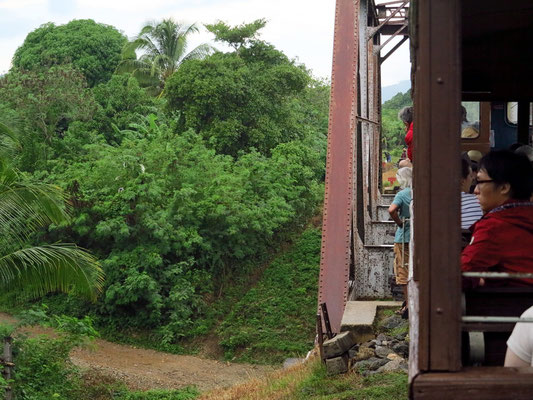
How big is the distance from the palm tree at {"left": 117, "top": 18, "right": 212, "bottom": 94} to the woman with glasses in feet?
99.3

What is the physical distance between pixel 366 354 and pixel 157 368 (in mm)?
9577

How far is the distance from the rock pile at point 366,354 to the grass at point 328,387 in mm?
120

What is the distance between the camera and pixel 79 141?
23906 millimetres

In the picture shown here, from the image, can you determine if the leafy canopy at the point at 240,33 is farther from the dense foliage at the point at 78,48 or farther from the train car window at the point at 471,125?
the train car window at the point at 471,125

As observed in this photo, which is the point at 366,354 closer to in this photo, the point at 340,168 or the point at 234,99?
the point at 340,168

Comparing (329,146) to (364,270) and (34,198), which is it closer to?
(364,270)

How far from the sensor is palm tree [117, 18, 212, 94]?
33219 millimetres

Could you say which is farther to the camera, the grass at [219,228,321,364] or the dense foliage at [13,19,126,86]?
the dense foliage at [13,19,126,86]

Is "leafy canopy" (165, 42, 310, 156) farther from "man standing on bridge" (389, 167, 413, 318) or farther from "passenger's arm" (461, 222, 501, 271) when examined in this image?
"passenger's arm" (461, 222, 501, 271)

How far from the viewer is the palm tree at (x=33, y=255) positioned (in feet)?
39.2

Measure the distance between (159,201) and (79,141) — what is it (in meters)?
4.44

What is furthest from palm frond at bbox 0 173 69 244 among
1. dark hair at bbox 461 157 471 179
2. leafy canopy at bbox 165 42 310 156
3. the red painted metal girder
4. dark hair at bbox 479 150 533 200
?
leafy canopy at bbox 165 42 310 156

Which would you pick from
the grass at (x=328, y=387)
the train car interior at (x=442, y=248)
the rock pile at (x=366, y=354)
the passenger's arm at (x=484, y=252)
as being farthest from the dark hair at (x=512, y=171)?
the rock pile at (x=366, y=354)

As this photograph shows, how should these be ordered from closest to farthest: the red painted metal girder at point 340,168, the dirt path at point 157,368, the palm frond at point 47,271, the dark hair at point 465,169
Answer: the dark hair at point 465,169 < the red painted metal girder at point 340,168 < the palm frond at point 47,271 < the dirt path at point 157,368
